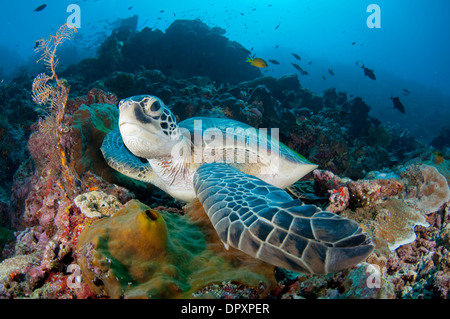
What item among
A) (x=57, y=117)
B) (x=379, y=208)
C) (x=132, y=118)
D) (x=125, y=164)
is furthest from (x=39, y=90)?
(x=379, y=208)

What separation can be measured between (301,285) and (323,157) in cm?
517

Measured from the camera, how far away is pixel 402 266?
207 cm

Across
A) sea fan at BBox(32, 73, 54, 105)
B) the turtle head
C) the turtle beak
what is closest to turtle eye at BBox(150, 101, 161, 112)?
the turtle head

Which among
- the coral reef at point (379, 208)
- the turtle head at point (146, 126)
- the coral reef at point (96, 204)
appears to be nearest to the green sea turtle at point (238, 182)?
the turtle head at point (146, 126)

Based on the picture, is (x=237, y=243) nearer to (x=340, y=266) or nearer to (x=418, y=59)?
(x=340, y=266)

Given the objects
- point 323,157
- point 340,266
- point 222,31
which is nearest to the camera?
point 340,266

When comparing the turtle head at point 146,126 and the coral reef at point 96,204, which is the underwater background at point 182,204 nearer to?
the coral reef at point 96,204

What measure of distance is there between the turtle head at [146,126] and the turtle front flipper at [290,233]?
3.76 feet

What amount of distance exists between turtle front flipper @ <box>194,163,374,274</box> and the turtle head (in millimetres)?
1147

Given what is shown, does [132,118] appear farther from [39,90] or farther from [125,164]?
[39,90]

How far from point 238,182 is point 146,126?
114cm

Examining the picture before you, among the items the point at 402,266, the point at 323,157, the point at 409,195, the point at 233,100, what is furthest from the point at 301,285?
the point at 233,100

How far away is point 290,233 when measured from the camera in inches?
50.4

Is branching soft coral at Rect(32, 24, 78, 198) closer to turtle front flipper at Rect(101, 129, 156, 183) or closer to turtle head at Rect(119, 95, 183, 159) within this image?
turtle front flipper at Rect(101, 129, 156, 183)
